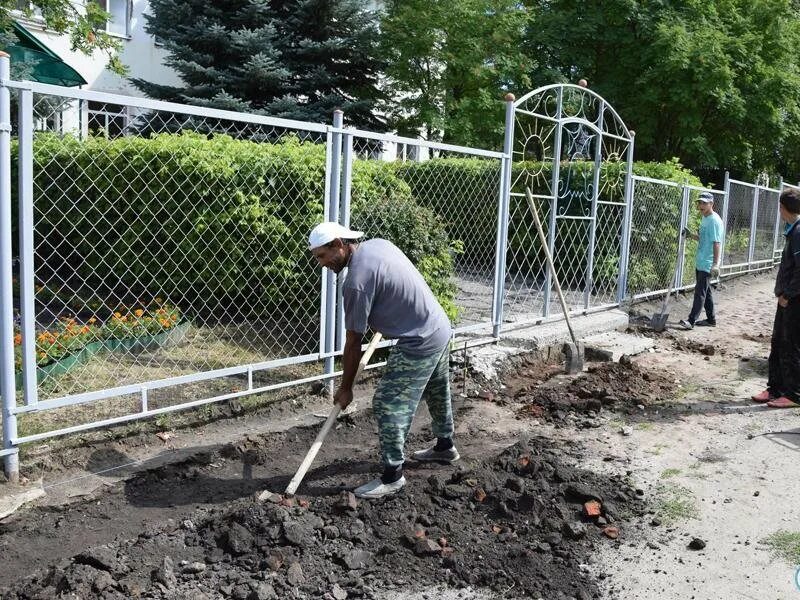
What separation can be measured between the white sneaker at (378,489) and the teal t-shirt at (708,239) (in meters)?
7.18

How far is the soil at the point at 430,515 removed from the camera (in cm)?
321

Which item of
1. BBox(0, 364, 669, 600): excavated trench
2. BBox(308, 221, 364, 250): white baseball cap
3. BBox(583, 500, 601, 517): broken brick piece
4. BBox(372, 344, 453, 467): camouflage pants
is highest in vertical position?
BBox(308, 221, 364, 250): white baseball cap

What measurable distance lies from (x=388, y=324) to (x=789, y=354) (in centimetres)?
398

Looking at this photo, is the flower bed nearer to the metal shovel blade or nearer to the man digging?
the man digging

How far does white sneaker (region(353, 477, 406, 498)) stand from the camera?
4.00 meters

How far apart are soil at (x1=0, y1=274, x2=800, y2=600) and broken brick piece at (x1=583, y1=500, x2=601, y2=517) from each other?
0.05 feet

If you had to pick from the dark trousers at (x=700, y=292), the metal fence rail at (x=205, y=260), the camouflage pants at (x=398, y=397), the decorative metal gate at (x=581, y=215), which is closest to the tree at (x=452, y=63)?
the decorative metal gate at (x=581, y=215)

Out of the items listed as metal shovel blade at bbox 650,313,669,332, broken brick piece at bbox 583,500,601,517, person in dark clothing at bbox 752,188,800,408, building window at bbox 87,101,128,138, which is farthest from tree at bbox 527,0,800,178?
broken brick piece at bbox 583,500,601,517

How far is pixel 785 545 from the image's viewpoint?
3.64 m

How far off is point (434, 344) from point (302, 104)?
1144 centimetres

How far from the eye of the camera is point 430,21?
625 inches

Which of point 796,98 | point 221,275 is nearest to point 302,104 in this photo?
point 221,275

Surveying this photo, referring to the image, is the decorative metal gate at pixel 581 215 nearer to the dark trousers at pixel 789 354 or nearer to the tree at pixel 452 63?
the dark trousers at pixel 789 354

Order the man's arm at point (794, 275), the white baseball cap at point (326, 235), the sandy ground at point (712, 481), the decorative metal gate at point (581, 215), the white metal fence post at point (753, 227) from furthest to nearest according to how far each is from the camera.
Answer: the white metal fence post at point (753, 227) → the decorative metal gate at point (581, 215) → the man's arm at point (794, 275) → the white baseball cap at point (326, 235) → the sandy ground at point (712, 481)
